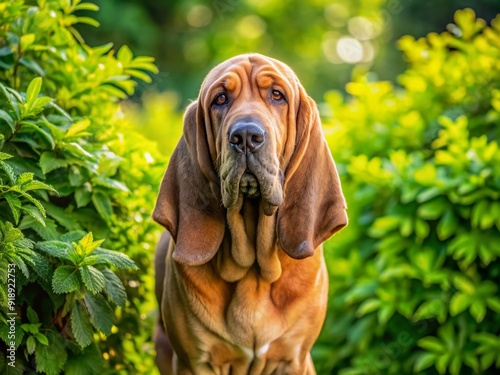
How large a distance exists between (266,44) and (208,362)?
1630 centimetres

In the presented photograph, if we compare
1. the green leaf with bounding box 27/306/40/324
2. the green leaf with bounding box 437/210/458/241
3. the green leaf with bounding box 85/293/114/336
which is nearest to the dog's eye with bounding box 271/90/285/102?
the green leaf with bounding box 85/293/114/336

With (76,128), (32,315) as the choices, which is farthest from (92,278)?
(76,128)

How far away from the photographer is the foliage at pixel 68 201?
3711 mm

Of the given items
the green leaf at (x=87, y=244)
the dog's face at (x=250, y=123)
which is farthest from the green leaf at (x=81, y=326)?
the dog's face at (x=250, y=123)

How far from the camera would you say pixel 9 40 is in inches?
170

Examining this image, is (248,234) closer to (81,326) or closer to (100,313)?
(100,313)

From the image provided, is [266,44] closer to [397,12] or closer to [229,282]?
[397,12]

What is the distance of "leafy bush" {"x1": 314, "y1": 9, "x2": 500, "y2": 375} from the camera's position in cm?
549

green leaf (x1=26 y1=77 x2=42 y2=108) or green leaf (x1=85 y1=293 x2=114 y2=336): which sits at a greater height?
green leaf (x1=26 y1=77 x2=42 y2=108)

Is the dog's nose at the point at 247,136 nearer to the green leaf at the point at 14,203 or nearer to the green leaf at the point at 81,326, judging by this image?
the green leaf at the point at 14,203

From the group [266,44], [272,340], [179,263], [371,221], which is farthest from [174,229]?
[266,44]

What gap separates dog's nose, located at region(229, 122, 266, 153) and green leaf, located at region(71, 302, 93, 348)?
3.56 ft

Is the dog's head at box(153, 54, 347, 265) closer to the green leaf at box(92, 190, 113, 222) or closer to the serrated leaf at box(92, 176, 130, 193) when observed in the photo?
the serrated leaf at box(92, 176, 130, 193)

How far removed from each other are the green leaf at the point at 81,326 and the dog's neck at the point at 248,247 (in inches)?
27.7
